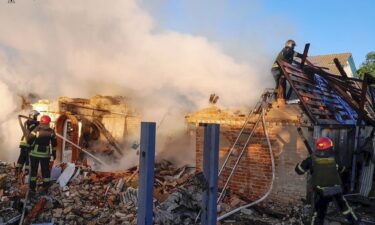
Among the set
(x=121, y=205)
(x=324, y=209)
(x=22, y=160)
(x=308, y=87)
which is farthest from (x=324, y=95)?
(x=22, y=160)

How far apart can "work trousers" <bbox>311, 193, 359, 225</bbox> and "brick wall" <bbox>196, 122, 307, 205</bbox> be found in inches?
38.3

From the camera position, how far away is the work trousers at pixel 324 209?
19.7 feet

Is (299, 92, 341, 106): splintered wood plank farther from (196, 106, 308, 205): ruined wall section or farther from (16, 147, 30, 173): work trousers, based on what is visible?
(16, 147, 30, 173): work trousers

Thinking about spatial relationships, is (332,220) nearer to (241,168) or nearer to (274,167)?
(274,167)

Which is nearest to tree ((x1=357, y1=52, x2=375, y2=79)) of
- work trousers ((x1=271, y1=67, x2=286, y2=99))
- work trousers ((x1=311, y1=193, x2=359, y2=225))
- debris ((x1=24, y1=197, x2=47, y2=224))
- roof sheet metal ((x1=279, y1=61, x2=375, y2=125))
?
roof sheet metal ((x1=279, y1=61, x2=375, y2=125))

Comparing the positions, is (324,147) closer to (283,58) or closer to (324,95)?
(324,95)

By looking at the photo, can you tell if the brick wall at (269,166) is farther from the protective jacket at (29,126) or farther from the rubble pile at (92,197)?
the protective jacket at (29,126)

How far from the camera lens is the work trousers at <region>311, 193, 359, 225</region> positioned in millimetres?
6004

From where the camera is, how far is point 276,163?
24.5 ft

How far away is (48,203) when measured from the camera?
741 centimetres

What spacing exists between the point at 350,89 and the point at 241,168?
3139mm

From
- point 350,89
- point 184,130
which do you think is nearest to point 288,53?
point 350,89

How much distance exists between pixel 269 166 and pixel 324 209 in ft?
5.26

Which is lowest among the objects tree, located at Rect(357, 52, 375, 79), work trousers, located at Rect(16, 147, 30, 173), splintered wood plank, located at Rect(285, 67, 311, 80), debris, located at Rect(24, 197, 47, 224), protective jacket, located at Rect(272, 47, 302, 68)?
debris, located at Rect(24, 197, 47, 224)
